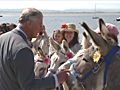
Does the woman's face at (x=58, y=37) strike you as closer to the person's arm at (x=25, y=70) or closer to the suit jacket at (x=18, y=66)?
the suit jacket at (x=18, y=66)

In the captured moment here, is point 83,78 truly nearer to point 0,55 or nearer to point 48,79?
point 48,79

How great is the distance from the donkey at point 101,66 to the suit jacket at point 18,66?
0.35 metres

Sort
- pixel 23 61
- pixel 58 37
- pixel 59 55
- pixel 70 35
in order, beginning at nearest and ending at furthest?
pixel 23 61, pixel 59 55, pixel 70 35, pixel 58 37

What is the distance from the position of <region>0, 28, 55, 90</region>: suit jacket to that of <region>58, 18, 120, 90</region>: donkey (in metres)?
0.35

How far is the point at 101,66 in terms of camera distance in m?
4.56

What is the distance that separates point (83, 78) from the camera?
15.1 feet

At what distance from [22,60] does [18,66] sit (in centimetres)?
8

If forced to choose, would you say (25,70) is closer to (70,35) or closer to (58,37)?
(70,35)

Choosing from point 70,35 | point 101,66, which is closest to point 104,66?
point 101,66

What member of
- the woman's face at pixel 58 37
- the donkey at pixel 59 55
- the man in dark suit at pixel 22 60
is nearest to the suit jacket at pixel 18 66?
the man in dark suit at pixel 22 60

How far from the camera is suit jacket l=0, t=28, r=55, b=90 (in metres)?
4.29

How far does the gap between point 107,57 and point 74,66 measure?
16.1 inches

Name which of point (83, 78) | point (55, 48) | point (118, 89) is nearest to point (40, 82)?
point (83, 78)

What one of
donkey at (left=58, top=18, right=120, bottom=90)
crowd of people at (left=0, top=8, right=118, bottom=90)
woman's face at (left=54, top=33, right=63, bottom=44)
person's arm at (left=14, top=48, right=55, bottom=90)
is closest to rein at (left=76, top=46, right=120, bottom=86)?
donkey at (left=58, top=18, right=120, bottom=90)
